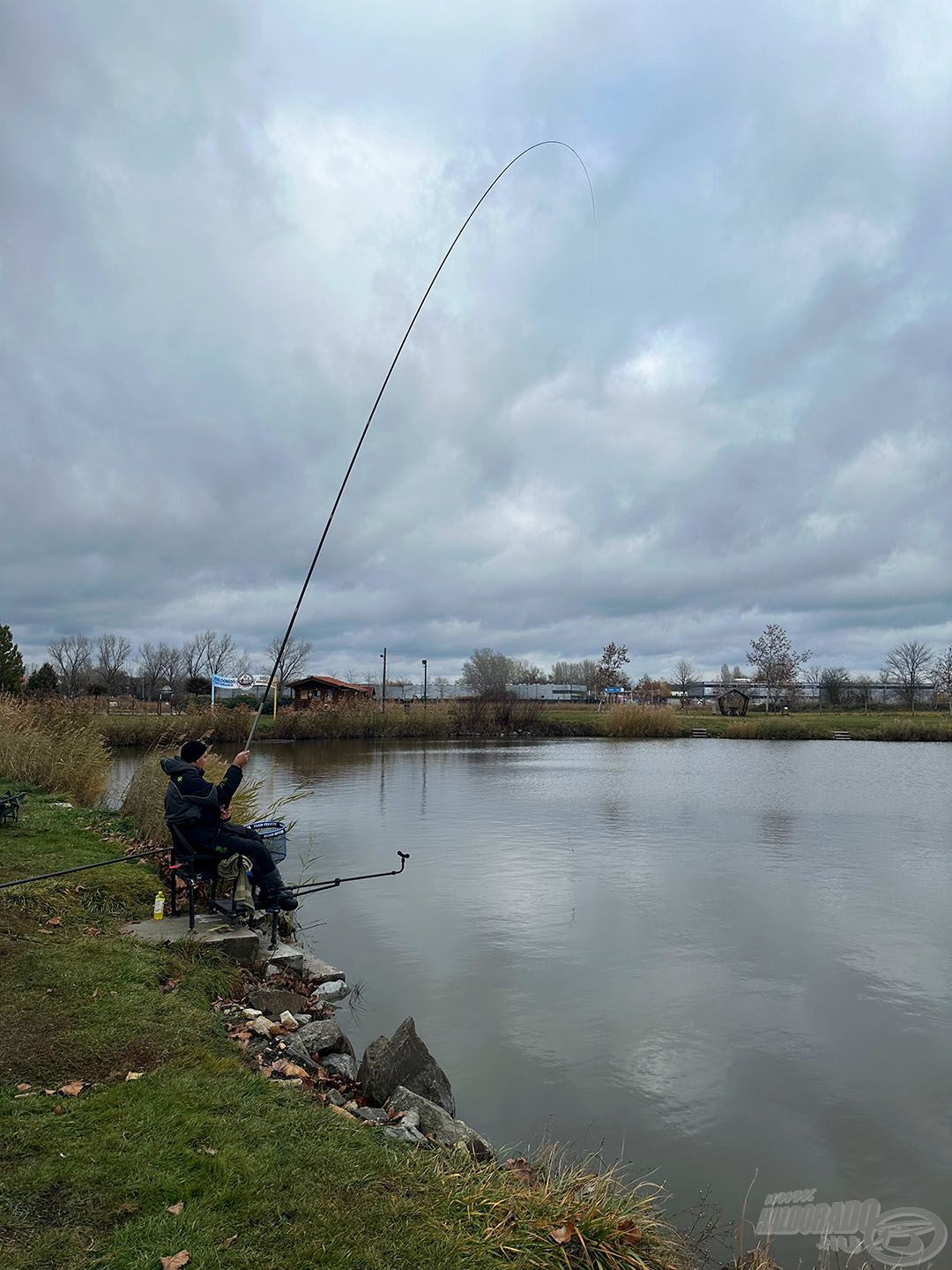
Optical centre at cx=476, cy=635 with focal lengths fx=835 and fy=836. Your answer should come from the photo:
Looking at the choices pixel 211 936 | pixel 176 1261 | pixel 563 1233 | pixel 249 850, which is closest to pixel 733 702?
pixel 249 850

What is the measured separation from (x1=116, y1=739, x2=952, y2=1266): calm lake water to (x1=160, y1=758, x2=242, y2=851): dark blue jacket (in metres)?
2.22

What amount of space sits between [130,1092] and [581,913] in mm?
7519

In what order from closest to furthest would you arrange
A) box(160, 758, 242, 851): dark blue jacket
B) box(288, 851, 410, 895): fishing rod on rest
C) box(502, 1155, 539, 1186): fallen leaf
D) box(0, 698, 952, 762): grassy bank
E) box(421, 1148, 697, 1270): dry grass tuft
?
box(421, 1148, 697, 1270): dry grass tuft < box(502, 1155, 539, 1186): fallen leaf < box(160, 758, 242, 851): dark blue jacket < box(288, 851, 410, 895): fishing rod on rest < box(0, 698, 952, 762): grassy bank

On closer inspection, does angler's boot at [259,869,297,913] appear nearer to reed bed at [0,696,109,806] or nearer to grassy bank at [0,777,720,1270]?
grassy bank at [0,777,720,1270]

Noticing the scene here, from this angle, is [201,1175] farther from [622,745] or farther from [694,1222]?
[622,745]

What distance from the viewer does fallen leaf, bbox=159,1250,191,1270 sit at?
10.1 feet

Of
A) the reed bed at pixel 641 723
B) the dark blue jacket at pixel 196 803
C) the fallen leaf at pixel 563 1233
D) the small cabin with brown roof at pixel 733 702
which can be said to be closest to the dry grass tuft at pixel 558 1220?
the fallen leaf at pixel 563 1233

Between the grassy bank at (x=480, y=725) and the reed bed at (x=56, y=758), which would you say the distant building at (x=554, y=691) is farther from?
the reed bed at (x=56, y=758)

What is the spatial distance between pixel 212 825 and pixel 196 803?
260 mm

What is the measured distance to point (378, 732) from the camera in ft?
161

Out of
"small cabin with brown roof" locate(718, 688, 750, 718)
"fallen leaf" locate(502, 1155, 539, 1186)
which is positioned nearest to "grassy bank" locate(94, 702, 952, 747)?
"small cabin with brown roof" locate(718, 688, 750, 718)

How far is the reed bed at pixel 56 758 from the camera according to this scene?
52.3 ft

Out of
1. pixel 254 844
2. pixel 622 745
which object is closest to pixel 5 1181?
pixel 254 844

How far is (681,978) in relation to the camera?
339 inches
